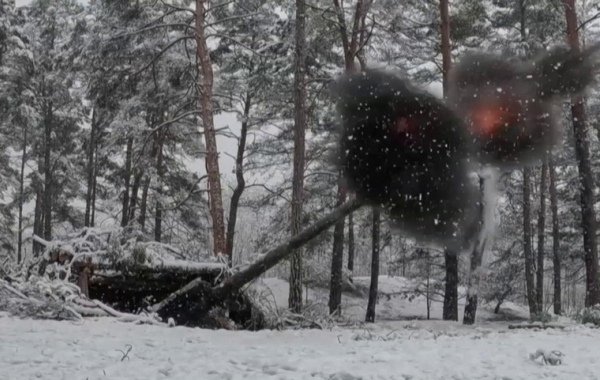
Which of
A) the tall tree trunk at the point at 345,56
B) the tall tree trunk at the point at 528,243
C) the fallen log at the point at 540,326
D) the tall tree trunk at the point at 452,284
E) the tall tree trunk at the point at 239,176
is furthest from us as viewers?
the tall tree trunk at the point at 239,176

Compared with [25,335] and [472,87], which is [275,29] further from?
[25,335]

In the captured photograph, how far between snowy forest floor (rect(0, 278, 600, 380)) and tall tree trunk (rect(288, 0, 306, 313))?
8.60 feet

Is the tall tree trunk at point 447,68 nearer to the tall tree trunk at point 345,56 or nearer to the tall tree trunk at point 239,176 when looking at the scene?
the tall tree trunk at point 345,56

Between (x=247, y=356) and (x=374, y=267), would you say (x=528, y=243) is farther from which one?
(x=247, y=356)

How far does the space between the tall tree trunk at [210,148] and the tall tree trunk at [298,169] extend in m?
1.79

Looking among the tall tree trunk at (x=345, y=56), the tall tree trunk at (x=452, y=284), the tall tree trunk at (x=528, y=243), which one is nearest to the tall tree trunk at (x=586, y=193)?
the tall tree trunk at (x=452, y=284)

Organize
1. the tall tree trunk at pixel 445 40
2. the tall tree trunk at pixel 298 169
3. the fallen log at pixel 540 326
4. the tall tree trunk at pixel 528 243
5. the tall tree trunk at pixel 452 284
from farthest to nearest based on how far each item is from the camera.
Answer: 1. the tall tree trunk at pixel 528 243
2. the tall tree trunk at pixel 452 284
3. the tall tree trunk at pixel 445 40
4. the tall tree trunk at pixel 298 169
5. the fallen log at pixel 540 326

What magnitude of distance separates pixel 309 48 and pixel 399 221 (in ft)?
32.4

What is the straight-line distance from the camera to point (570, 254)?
2308cm

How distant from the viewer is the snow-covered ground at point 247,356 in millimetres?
4238

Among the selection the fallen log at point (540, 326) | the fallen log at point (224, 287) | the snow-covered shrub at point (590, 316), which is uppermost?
the fallen log at point (224, 287)

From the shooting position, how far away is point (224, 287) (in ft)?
28.5

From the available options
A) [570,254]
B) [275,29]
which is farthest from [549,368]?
[570,254]

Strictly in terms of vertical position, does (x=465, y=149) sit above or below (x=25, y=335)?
above
